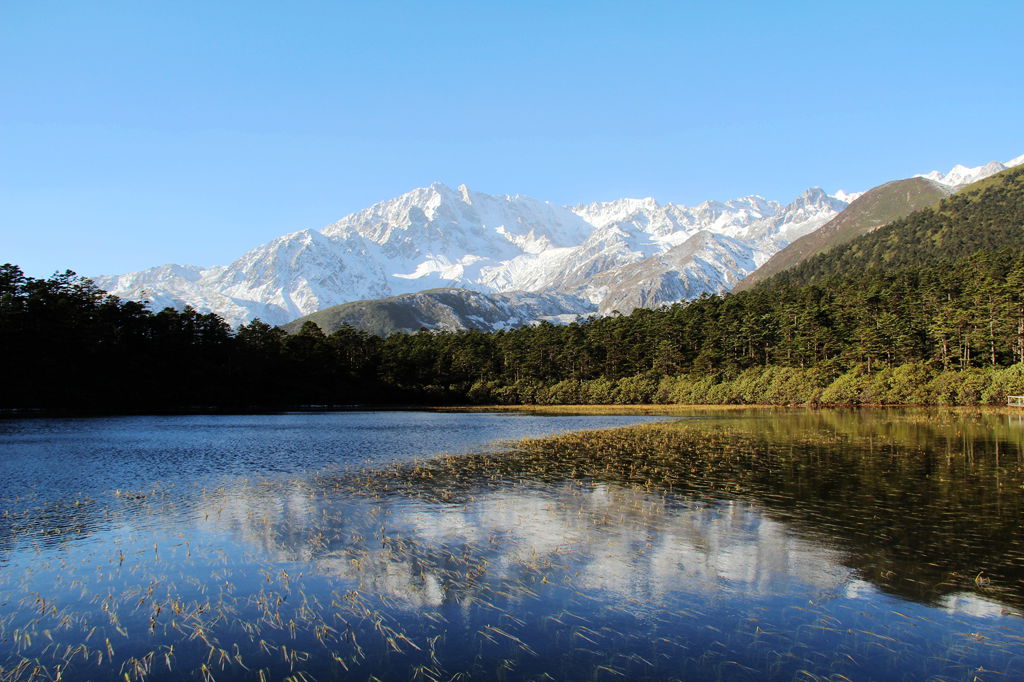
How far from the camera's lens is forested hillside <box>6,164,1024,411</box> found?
328ft

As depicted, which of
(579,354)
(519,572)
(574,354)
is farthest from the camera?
(574,354)

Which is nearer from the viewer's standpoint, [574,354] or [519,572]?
[519,572]

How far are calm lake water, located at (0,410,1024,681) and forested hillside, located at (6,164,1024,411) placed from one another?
7831 centimetres

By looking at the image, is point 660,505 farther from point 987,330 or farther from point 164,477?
point 987,330

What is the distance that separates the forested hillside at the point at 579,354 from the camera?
328ft

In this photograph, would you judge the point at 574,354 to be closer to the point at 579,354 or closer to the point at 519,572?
the point at 579,354

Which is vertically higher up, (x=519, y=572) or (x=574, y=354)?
(x=574, y=354)

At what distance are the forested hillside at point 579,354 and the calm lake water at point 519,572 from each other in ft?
257

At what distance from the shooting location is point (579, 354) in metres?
154

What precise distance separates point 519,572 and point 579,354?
452 feet

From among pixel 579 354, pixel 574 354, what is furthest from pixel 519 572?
pixel 574 354

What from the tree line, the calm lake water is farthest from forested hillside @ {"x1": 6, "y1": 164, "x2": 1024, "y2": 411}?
the calm lake water

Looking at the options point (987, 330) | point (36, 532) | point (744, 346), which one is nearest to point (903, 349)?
point (987, 330)

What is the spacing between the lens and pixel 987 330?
99562mm
